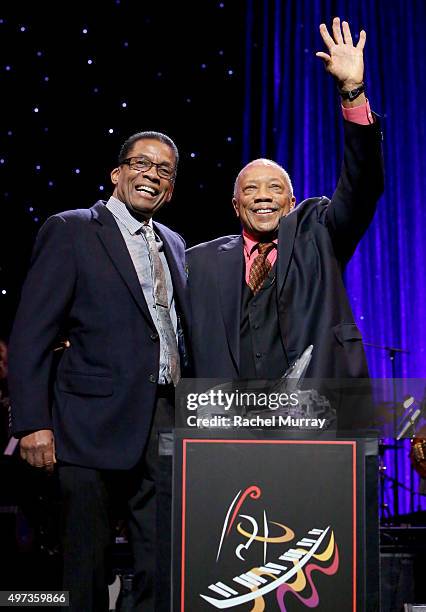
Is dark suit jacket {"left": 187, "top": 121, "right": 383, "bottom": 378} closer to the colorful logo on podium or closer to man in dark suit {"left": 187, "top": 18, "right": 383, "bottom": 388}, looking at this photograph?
man in dark suit {"left": 187, "top": 18, "right": 383, "bottom": 388}

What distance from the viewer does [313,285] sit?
96.6 inches

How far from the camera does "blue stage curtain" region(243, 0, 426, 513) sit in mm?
6676

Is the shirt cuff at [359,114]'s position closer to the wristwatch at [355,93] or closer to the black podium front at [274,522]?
the wristwatch at [355,93]

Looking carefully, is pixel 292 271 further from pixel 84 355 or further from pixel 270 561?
pixel 270 561

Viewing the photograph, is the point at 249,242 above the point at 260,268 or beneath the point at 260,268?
above

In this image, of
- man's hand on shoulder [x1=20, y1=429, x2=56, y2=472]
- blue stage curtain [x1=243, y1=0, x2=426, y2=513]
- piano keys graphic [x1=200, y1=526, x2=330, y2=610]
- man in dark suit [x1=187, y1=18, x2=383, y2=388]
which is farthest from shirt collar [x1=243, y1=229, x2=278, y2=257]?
blue stage curtain [x1=243, y1=0, x2=426, y2=513]

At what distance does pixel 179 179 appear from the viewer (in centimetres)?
602

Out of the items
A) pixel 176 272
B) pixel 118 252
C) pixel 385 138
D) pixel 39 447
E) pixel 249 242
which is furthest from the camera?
pixel 385 138

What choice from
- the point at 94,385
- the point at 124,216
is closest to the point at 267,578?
the point at 94,385

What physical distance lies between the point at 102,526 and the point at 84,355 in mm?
458

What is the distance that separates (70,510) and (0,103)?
4.07 m

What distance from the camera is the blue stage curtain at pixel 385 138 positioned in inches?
263

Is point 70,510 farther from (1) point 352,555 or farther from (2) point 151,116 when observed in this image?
(2) point 151,116

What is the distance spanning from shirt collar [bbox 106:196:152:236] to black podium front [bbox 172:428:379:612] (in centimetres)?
91
